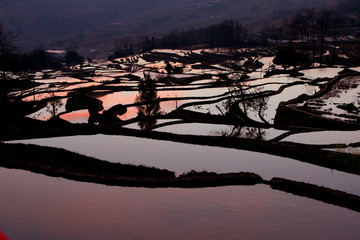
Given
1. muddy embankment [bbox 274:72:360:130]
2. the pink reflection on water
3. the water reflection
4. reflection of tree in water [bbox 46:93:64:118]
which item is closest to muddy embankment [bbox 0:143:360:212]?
the water reflection

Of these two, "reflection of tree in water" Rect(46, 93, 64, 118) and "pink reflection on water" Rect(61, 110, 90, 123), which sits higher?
"reflection of tree in water" Rect(46, 93, 64, 118)

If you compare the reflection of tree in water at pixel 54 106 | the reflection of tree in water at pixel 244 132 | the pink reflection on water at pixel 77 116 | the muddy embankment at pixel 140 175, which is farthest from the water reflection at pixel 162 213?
the reflection of tree in water at pixel 54 106

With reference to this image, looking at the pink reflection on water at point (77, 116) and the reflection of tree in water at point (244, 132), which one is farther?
the pink reflection on water at point (77, 116)

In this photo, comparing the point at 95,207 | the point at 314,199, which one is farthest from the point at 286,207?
the point at 95,207

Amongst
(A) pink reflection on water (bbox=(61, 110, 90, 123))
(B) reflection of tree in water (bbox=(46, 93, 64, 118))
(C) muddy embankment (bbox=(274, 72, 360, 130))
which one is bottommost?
(C) muddy embankment (bbox=(274, 72, 360, 130))

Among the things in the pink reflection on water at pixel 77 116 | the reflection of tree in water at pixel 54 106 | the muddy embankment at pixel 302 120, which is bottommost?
the muddy embankment at pixel 302 120

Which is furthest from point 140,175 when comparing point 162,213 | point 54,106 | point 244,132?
point 54,106

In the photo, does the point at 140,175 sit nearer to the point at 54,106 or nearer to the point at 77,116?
the point at 77,116

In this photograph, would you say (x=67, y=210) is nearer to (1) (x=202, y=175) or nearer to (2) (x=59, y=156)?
(1) (x=202, y=175)

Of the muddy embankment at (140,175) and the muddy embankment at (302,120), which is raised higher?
the muddy embankment at (140,175)

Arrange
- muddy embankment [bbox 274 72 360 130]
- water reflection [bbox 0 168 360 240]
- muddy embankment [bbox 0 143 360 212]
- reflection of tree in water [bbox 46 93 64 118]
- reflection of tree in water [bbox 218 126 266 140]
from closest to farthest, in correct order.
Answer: water reflection [bbox 0 168 360 240] → muddy embankment [bbox 0 143 360 212] → reflection of tree in water [bbox 218 126 266 140] → muddy embankment [bbox 274 72 360 130] → reflection of tree in water [bbox 46 93 64 118]

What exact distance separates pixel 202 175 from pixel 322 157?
5171mm

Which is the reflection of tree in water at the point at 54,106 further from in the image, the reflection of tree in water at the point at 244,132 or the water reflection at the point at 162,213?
the water reflection at the point at 162,213

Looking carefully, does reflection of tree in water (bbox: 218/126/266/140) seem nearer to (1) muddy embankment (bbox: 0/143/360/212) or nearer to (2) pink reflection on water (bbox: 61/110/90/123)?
(1) muddy embankment (bbox: 0/143/360/212)
